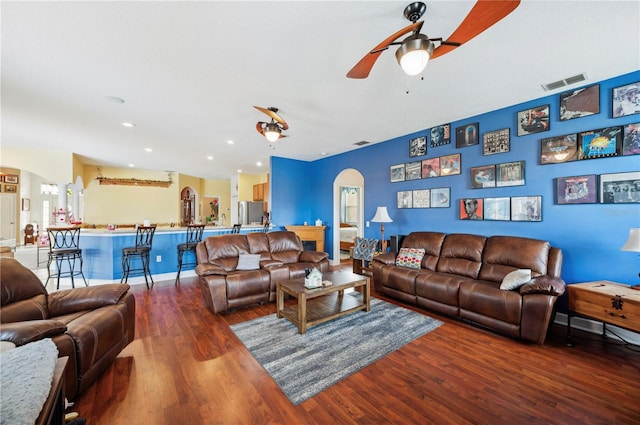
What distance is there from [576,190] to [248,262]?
4412 mm

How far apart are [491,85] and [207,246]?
441cm

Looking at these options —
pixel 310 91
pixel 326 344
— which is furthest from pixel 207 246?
pixel 310 91

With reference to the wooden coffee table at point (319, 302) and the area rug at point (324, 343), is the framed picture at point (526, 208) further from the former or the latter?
the wooden coffee table at point (319, 302)

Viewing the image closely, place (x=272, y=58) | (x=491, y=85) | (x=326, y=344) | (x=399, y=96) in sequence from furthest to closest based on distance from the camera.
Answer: (x=399, y=96)
(x=491, y=85)
(x=326, y=344)
(x=272, y=58)

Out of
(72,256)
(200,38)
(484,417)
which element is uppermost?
(200,38)

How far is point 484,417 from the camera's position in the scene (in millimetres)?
1661

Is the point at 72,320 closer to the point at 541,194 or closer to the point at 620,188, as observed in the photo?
the point at 541,194

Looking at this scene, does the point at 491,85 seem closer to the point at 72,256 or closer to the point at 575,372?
the point at 575,372

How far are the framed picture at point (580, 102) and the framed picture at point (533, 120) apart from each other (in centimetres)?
16

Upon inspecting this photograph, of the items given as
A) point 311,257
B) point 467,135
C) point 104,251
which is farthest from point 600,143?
point 104,251

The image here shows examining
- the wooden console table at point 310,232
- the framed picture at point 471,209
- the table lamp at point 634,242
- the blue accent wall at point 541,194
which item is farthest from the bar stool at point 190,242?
the table lamp at point 634,242

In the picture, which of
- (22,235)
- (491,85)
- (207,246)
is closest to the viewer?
(491,85)

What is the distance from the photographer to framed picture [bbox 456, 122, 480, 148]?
3830 millimetres

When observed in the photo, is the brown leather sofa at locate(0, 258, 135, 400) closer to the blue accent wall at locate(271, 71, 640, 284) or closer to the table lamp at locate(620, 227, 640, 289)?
the blue accent wall at locate(271, 71, 640, 284)
